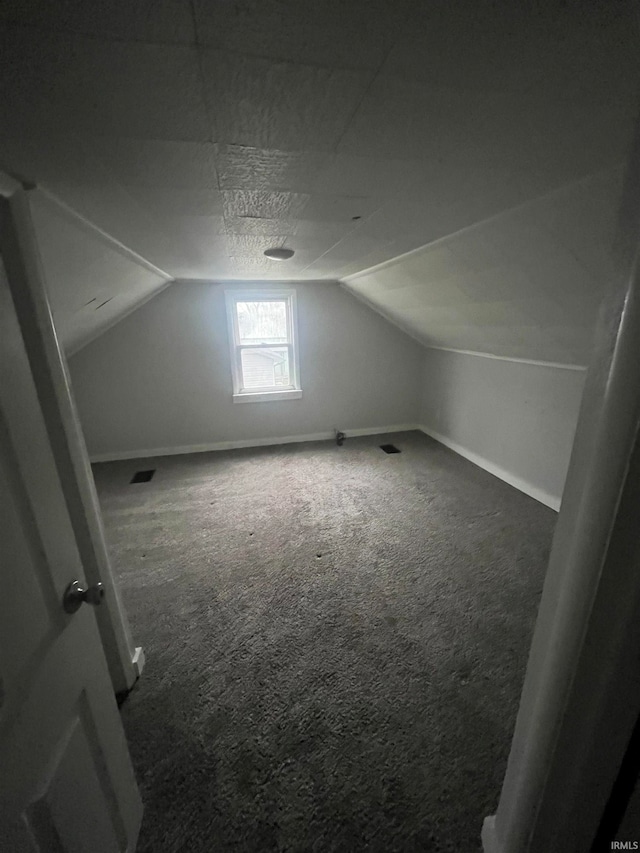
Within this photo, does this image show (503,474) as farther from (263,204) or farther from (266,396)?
(263,204)

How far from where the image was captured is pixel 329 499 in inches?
112

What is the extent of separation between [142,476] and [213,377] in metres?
1.24

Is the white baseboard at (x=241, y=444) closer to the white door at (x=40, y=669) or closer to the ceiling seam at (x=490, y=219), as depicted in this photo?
the ceiling seam at (x=490, y=219)

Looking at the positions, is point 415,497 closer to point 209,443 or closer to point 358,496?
point 358,496

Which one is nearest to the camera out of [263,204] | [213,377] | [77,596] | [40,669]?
[40,669]

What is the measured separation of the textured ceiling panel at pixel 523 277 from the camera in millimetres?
1188

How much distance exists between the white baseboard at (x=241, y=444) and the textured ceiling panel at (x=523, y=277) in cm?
148

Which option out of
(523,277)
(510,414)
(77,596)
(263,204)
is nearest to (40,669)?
(77,596)

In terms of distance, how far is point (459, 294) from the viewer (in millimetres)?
2328

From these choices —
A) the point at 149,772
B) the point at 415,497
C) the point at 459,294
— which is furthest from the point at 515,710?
the point at 459,294

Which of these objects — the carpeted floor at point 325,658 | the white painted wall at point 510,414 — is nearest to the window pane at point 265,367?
the carpeted floor at point 325,658

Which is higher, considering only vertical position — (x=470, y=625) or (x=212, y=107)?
(x=212, y=107)

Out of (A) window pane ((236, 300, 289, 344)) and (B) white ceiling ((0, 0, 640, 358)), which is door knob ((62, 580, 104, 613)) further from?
(A) window pane ((236, 300, 289, 344))

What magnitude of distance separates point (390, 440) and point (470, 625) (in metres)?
2.58
